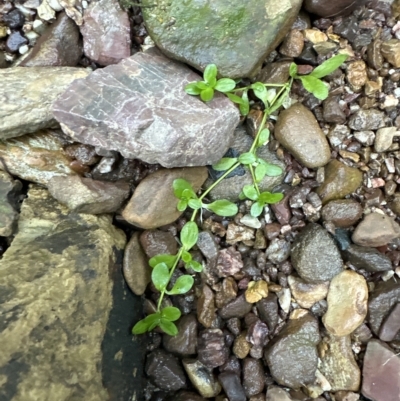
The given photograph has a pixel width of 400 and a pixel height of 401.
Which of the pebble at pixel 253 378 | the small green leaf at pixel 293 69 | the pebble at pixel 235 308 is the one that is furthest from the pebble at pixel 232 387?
the small green leaf at pixel 293 69

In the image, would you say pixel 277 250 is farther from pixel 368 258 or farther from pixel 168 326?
pixel 168 326

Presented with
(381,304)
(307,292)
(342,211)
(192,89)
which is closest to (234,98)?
(192,89)

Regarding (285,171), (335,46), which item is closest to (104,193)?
(285,171)

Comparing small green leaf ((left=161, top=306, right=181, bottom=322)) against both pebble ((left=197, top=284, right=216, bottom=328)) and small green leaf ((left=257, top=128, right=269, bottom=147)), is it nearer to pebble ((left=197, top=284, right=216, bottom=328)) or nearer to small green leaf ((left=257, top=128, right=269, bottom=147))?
pebble ((left=197, top=284, right=216, bottom=328))

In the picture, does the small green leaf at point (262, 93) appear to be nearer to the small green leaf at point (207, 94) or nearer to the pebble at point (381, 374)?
the small green leaf at point (207, 94)

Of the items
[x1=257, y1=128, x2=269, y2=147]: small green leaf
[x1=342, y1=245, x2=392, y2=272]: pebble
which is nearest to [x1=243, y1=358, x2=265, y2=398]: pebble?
[x1=342, y1=245, x2=392, y2=272]: pebble

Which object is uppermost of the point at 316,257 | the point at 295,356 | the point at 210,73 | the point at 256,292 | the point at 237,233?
the point at 210,73
